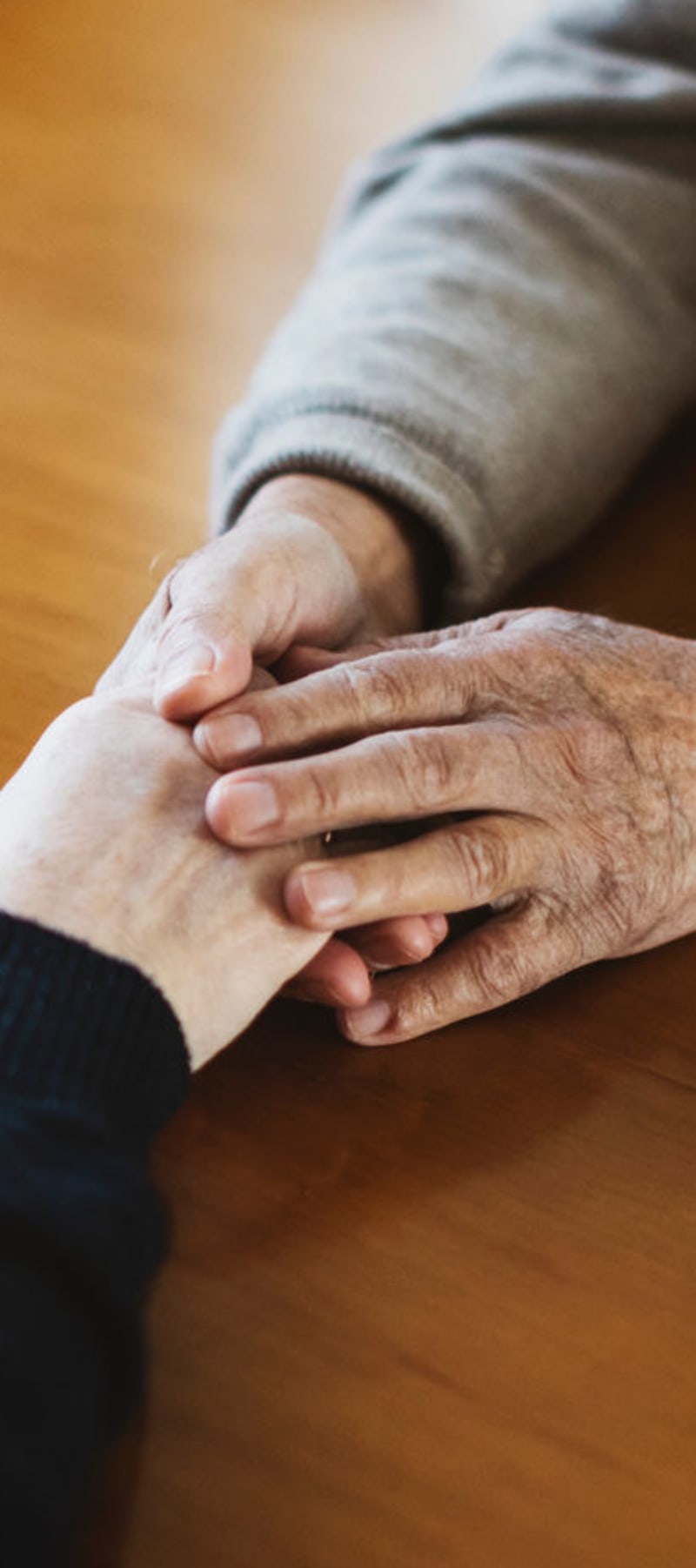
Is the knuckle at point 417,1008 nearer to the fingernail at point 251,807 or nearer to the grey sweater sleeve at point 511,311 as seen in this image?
the fingernail at point 251,807

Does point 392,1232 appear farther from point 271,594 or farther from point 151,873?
point 271,594

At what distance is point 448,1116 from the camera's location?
0.54m

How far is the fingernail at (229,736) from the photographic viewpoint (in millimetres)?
552

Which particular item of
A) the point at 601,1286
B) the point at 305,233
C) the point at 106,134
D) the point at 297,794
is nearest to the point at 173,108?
the point at 106,134

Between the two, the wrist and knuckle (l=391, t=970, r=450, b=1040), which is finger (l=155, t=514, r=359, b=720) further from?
knuckle (l=391, t=970, r=450, b=1040)

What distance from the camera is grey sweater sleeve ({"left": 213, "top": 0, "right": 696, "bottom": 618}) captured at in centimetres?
74

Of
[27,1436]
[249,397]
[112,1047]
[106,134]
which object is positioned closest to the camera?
[27,1436]

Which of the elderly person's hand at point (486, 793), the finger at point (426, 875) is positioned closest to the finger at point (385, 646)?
the elderly person's hand at point (486, 793)

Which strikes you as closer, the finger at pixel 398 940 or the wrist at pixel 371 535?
the finger at pixel 398 940

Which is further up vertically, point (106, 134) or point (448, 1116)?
point (106, 134)

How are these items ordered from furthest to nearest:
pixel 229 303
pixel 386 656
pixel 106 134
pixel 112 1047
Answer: pixel 106 134, pixel 229 303, pixel 386 656, pixel 112 1047

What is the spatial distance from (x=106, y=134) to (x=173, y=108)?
0.08 meters

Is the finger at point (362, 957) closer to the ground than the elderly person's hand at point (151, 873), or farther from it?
closer to the ground

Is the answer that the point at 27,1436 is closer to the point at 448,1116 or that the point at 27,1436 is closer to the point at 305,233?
the point at 448,1116
